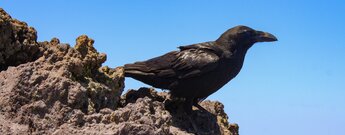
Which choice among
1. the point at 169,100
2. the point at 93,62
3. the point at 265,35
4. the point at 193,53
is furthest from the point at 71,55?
the point at 265,35

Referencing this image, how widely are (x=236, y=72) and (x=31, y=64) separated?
3568 millimetres

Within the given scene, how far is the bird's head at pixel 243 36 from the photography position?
743cm

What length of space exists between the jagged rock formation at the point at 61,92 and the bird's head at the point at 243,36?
8.31ft

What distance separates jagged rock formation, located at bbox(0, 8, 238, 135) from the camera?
3.76 meters

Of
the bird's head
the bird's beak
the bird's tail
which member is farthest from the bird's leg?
the bird's beak

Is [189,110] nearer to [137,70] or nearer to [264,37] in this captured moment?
[137,70]

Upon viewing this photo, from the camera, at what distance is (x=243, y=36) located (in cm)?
761

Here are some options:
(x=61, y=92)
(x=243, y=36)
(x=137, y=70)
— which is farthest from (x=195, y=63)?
(x=61, y=92)

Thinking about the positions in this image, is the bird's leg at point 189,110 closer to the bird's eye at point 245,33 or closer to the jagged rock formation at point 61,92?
the jagged rock formation at point 61,92

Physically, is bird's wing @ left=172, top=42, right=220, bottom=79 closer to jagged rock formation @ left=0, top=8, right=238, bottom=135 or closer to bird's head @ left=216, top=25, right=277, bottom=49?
bird's head @ left=216, top=25, right=277, bottom=49

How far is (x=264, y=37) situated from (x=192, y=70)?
5.85 ft

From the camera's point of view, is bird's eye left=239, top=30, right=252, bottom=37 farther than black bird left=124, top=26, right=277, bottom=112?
Yes

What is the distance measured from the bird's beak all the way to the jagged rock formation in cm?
321

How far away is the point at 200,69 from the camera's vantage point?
6746 mm
